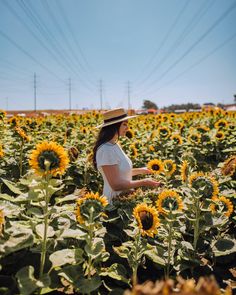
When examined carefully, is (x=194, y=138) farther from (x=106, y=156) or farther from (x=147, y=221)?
(x=147, y=221)

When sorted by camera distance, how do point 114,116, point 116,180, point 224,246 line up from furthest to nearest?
1. point 114,116
2. point 116,180
3. point 224,246

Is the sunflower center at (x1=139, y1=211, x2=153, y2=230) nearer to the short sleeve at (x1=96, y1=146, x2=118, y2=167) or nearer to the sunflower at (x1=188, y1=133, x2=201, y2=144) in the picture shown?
the short sleeve at (x1=96, y1=146, x2=118, y2=167)

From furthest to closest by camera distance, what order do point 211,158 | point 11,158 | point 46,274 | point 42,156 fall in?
1. point 211,158
2. point 11,158
3. point 42,156
4. point 46,274

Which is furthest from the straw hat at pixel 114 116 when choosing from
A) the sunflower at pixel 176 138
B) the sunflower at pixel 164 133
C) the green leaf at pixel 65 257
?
the sunflower at pixel 164 133

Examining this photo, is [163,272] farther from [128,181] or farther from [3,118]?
[3,118]

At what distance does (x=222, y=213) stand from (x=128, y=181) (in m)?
1.07

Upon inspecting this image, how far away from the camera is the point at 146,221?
220 centimetres

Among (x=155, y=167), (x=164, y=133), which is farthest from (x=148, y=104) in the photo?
(x=155, y=167)

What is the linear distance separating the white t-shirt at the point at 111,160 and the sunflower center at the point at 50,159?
1.44 metres

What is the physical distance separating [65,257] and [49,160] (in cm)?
58

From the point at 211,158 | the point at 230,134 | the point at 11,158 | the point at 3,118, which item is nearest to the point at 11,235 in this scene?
the point at 11,158

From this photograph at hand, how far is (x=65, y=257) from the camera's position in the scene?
1888 mm

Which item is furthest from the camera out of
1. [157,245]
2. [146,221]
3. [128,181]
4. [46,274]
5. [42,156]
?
[128,181]

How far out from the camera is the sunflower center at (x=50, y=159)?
1913 mm
